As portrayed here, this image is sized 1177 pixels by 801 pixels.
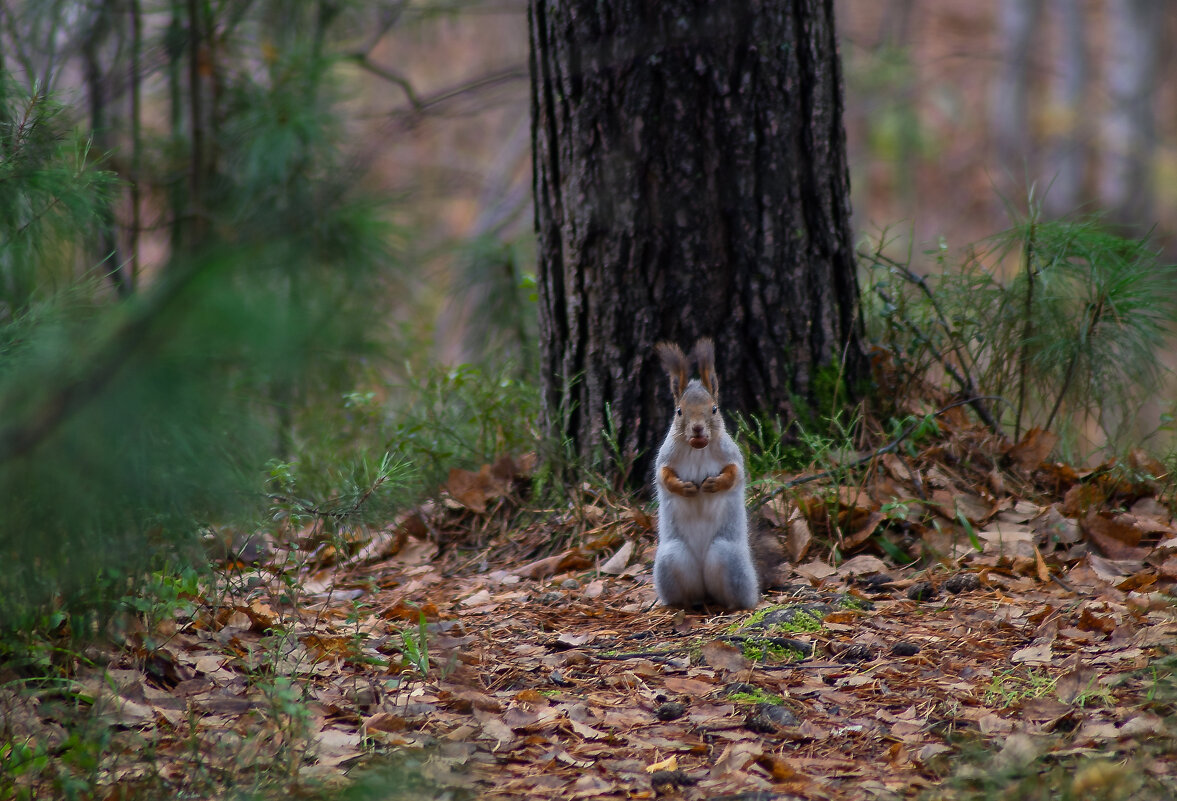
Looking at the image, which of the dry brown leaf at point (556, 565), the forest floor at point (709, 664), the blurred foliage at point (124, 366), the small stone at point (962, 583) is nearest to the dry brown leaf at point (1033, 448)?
the forest floor at point (709, 664)

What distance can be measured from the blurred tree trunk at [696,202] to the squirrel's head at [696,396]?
0.53 metres

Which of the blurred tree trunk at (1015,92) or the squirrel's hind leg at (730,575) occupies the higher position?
the blurred tree trunk at (1015,92)

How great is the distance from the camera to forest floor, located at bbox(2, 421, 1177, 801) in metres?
1.77

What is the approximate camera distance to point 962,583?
281 centimetres

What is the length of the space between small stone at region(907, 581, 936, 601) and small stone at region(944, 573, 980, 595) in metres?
0.04

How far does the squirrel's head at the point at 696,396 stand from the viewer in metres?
2.78

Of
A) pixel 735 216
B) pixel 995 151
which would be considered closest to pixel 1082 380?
pixel 735 216

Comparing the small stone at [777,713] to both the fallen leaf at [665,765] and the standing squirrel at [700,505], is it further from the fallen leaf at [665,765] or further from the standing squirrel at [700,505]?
the standing squirrel at [700,505]

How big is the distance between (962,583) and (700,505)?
74 centimetres

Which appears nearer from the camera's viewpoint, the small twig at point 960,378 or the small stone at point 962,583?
the small stone at point 962,583

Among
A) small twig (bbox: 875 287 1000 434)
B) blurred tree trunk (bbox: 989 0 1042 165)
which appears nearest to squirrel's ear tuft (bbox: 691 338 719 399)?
small twig (bbox: 875 287 1000 434)

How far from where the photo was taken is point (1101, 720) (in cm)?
192

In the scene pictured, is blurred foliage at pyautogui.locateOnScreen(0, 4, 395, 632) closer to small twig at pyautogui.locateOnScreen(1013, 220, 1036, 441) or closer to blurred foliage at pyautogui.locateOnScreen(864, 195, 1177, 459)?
blurred foliage at pyautogui.locateOnScreen(864, 195, 1177, 459)

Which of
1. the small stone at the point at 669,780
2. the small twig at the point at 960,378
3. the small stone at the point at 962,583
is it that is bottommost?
the small stone at the point at 962,583
